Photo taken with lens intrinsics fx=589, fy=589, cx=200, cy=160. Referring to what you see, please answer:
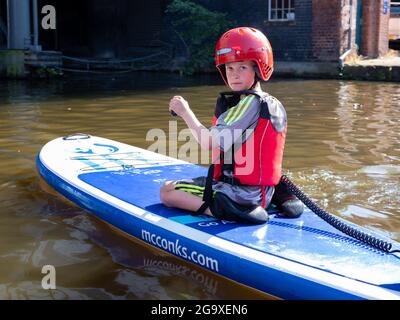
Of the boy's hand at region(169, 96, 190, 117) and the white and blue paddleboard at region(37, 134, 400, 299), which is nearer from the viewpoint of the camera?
the white and blue paddleboard at region(37, 134, 400, 299)

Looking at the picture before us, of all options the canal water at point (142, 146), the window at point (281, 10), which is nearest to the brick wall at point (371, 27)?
the window at point (281, 10)

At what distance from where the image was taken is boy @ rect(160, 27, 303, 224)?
125 inches

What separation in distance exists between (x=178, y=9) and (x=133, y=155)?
46.7 feet

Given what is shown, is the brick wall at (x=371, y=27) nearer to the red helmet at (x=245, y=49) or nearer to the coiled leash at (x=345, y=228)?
the coiled leash at (x=345, y=228)

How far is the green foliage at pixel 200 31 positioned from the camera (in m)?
18.2

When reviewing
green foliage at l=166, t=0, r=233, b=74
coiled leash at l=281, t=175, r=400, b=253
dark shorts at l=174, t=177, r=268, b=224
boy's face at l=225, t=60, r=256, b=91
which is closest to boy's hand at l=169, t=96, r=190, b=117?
boy's face at l=225, t=60, r=256, b=91

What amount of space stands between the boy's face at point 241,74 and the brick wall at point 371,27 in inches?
594

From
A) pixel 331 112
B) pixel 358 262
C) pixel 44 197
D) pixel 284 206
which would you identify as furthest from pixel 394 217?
pixel 331 112

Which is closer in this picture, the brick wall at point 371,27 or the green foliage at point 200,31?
the brick wall at point 371,27

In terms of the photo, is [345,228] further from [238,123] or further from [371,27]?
[371,27]

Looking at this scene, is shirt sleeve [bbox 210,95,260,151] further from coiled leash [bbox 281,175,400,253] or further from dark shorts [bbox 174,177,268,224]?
coiled leash [bbox 281,175,400,253]

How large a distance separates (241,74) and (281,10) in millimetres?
15044

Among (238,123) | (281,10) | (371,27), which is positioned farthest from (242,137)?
(371,27)
